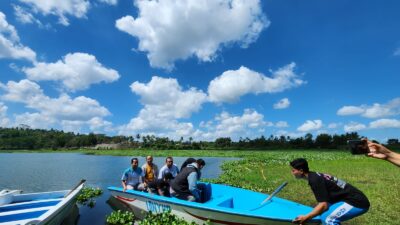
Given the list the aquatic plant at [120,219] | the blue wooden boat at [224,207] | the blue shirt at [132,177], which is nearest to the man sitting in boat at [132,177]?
the blue shirt at [132,177]

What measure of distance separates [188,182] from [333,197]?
4.56 metres

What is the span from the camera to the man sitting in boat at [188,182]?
29.7 feet

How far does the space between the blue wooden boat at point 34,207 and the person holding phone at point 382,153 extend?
684cm

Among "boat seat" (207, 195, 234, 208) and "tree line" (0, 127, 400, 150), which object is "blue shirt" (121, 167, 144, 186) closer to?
"boat seat" (207, 195, 234, 208)

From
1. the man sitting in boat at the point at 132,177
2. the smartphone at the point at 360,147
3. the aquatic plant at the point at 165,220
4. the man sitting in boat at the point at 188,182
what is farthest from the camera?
the man sitting in boat at the point at 132,177

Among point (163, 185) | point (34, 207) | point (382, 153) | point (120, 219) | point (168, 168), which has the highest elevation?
point (382, 153)

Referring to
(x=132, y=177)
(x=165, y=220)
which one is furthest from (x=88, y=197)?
(x=165, y=220)

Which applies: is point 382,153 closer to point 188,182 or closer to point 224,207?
point 224,207

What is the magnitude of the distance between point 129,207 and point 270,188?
8120 mm

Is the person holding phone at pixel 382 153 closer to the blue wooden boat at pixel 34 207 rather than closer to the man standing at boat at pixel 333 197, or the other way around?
the man standing at boat at pixel 333 197

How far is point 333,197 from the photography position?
18.5 feet

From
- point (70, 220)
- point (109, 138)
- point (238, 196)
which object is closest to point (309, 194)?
point (238, 196)

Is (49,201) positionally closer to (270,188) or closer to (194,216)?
(194,216)

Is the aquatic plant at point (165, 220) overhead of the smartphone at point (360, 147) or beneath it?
beneath
